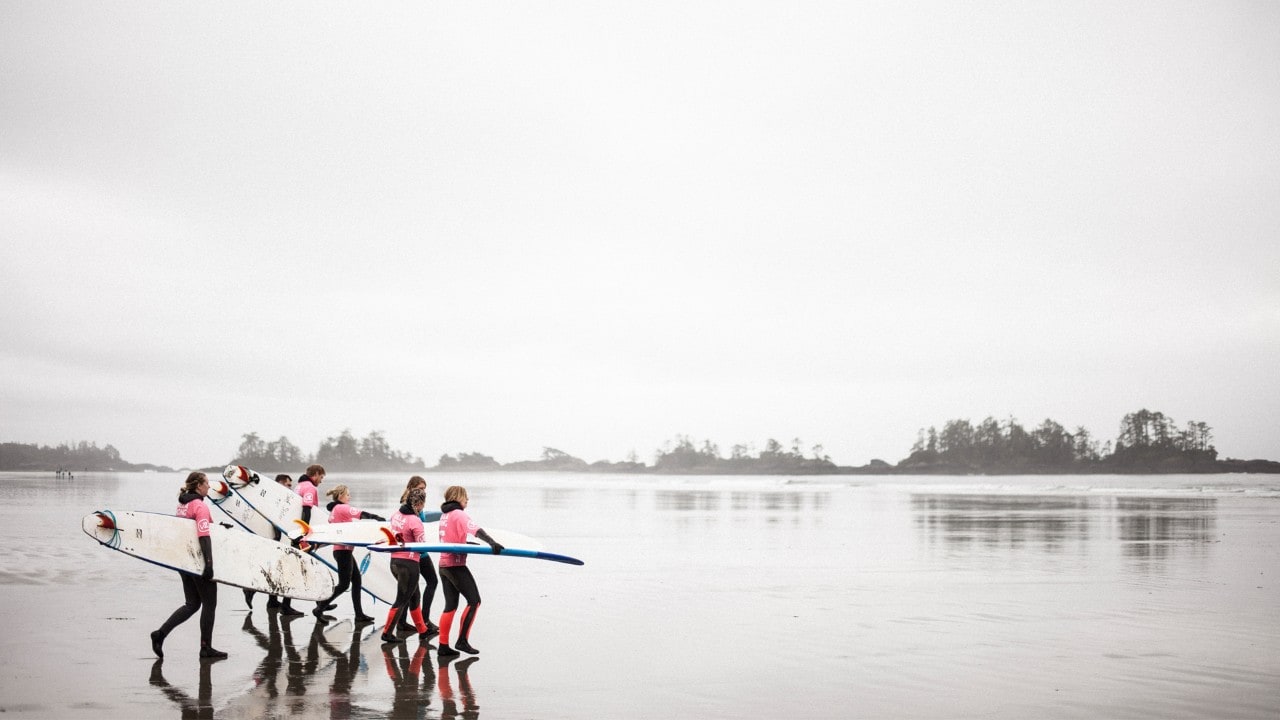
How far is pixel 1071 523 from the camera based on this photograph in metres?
27.0

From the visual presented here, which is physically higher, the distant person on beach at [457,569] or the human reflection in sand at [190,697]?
the distant person on beach at [457,569]

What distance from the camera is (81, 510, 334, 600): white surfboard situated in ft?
31.7

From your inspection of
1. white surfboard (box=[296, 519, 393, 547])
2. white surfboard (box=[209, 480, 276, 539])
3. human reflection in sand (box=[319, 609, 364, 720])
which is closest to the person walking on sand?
white surfboard (box=[296, 519, 393, 547])

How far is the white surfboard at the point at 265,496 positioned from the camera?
12859mm

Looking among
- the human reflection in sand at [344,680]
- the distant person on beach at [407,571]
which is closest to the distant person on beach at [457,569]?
the distant person on beach at [407,571]

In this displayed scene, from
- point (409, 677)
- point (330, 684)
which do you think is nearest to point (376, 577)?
point (409, 677)

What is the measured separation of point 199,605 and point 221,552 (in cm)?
181

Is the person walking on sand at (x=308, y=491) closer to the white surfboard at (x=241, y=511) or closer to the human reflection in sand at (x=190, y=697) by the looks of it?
the white surfboard at (x=241, y=511)

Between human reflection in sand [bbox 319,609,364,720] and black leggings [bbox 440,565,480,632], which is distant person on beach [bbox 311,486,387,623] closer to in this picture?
human reflection in sand [bbox 319,609,364,720]

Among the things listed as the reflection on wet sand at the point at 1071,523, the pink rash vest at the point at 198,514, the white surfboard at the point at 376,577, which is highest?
the pink rash vest at the point at 198,514

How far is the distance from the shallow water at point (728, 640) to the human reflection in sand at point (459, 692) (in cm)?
3

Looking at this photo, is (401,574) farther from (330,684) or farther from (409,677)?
(330,684)

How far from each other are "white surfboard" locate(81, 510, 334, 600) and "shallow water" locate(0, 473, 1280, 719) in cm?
56

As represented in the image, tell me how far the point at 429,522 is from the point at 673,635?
333cm
